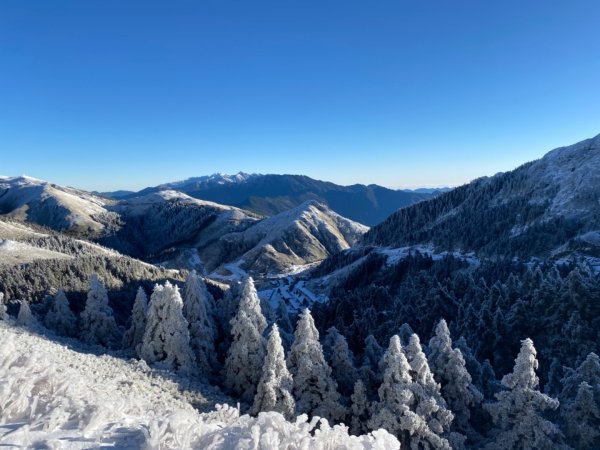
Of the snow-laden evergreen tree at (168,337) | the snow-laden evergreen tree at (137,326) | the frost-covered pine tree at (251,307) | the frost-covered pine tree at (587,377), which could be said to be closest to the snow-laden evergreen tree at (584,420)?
the frost-covered pine tree at (587,377)

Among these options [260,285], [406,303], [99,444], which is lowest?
[260,285]

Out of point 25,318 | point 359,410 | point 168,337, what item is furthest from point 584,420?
point 25,318

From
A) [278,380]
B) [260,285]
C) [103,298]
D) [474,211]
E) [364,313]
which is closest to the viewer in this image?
[278,380]

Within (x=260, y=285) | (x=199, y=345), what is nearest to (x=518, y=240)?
(x=260, y=285)

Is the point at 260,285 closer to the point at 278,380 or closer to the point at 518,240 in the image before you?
the point at 518,240

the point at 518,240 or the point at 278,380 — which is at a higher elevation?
the point at 518,240

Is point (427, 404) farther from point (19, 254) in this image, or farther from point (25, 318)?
point (19, 254)

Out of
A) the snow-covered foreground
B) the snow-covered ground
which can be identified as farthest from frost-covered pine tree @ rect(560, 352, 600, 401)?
the snow-covered ground
